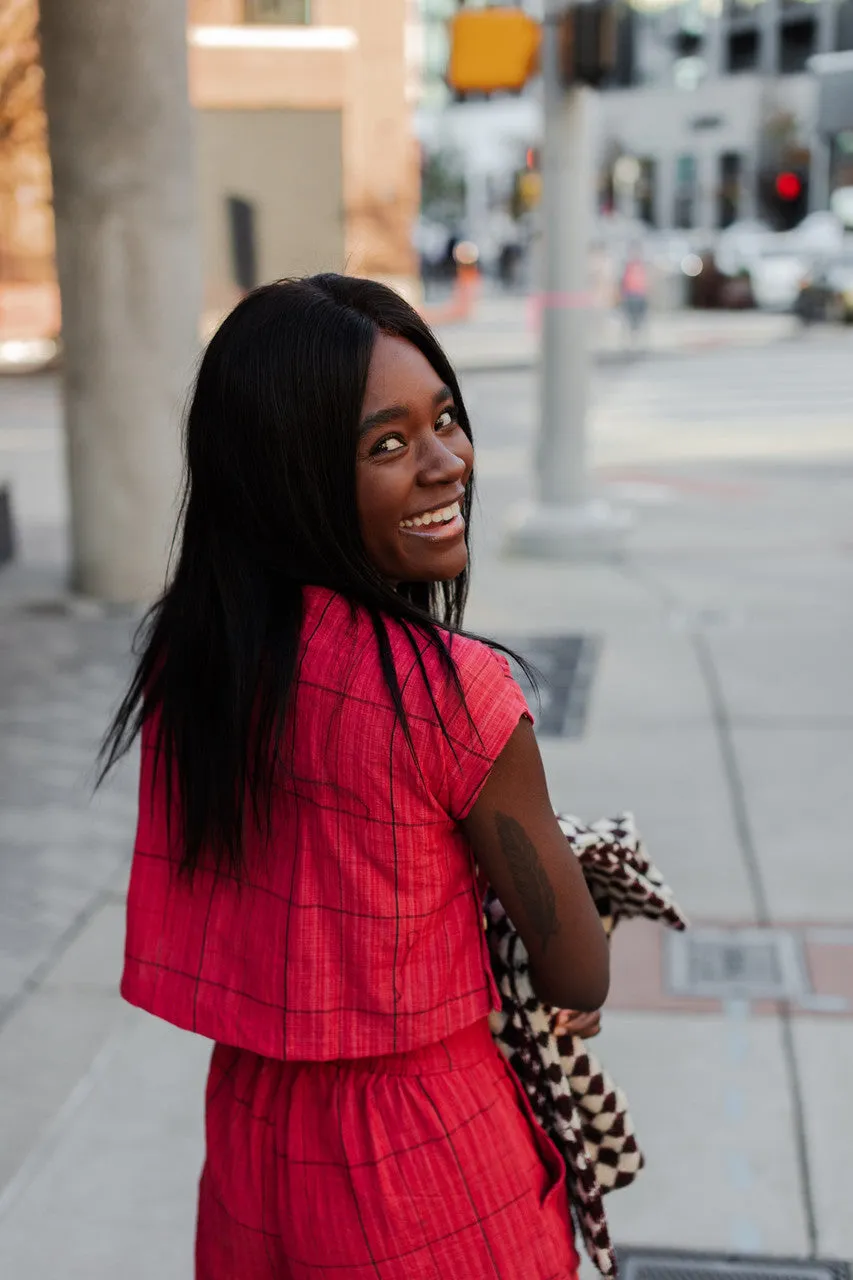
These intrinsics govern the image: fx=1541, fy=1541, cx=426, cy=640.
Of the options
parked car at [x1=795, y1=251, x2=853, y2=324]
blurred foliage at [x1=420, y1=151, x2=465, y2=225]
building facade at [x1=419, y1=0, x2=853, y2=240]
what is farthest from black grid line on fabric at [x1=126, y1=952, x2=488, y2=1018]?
blurred foliage at [x1=420, y1=151, x2=465, y2=225]

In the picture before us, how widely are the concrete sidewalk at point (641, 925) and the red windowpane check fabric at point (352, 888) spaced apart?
1.44m

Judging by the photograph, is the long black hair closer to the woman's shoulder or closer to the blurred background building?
the woman's shoulder

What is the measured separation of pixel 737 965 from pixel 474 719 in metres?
2.71

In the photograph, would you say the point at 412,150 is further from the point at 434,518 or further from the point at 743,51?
the point at 743,51

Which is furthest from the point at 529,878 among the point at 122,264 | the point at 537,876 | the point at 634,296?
the point at 634,296

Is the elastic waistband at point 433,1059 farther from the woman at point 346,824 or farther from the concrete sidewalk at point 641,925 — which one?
the concrete sidewalk at point 641,925

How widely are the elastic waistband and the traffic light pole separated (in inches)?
300

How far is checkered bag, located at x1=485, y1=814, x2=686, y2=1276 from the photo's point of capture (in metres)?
1.74

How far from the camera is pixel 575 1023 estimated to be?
71.4 inches

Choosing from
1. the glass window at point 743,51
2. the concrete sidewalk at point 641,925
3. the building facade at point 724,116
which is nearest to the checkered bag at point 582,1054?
the concrete sidewalk at point 641,925

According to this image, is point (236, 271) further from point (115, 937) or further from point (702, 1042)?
point (702, 1042)

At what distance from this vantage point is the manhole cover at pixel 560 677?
5.97 meters

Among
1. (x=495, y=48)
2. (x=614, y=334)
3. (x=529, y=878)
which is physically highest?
(x=495, y=48)

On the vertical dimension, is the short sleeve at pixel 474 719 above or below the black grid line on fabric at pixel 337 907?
above
